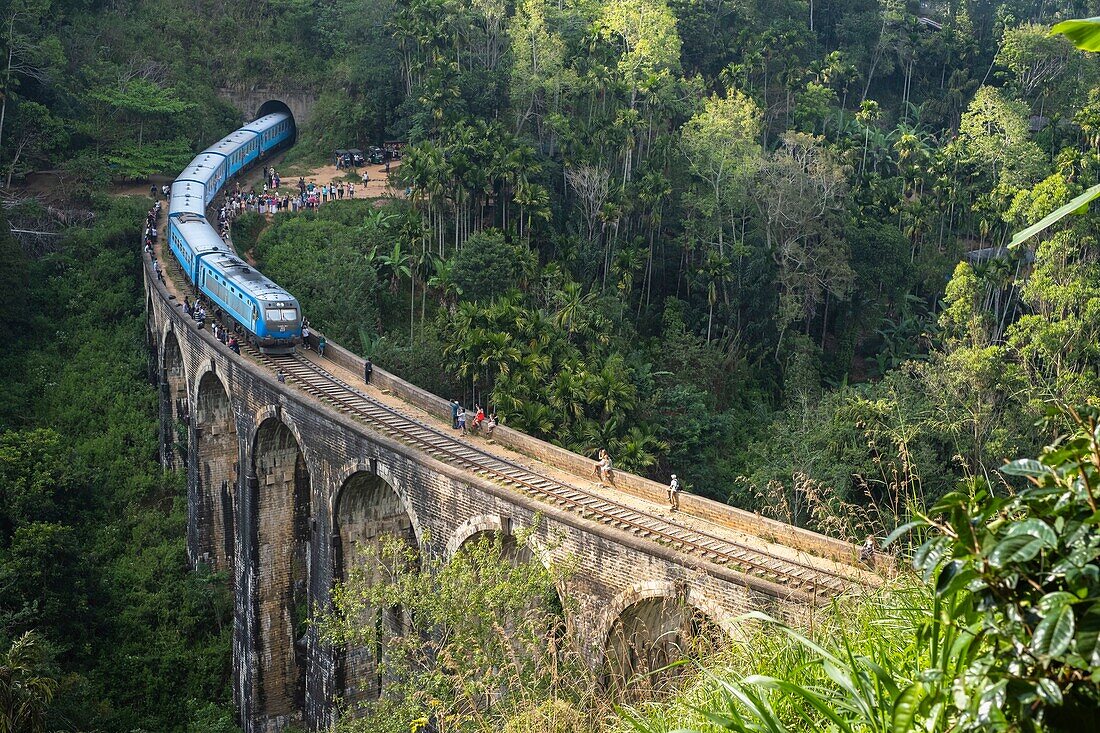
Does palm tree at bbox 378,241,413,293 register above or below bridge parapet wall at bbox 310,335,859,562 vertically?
below

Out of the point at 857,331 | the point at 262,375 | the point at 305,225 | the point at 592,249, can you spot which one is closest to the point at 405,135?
the point at 305,225

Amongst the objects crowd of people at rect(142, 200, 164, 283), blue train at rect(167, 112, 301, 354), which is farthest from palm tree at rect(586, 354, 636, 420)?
crowd of people at rect(142, 200, 164, 283)

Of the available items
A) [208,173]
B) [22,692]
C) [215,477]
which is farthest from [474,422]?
[208,173]

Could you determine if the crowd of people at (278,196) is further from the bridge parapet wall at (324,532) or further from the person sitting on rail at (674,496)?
the person sitting on rail at (674,496)

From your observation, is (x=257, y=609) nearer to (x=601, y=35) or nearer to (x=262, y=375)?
(x=262, y=375)

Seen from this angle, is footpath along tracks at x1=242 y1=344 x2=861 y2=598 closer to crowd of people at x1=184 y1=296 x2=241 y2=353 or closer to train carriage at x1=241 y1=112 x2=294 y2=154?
crowd of people at x1=184 y1=296 x2=241 y2=353

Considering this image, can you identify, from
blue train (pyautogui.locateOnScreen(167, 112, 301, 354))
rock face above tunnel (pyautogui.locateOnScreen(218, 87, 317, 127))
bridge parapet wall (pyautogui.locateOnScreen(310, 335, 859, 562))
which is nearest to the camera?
bridge parapet wall (pyautogui.locateOnScreen(310, 335, 859, 562))

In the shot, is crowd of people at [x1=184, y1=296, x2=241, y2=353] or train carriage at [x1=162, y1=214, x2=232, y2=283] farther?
train carriage at [x1=162, y1=214, x2=232, y2=283]
